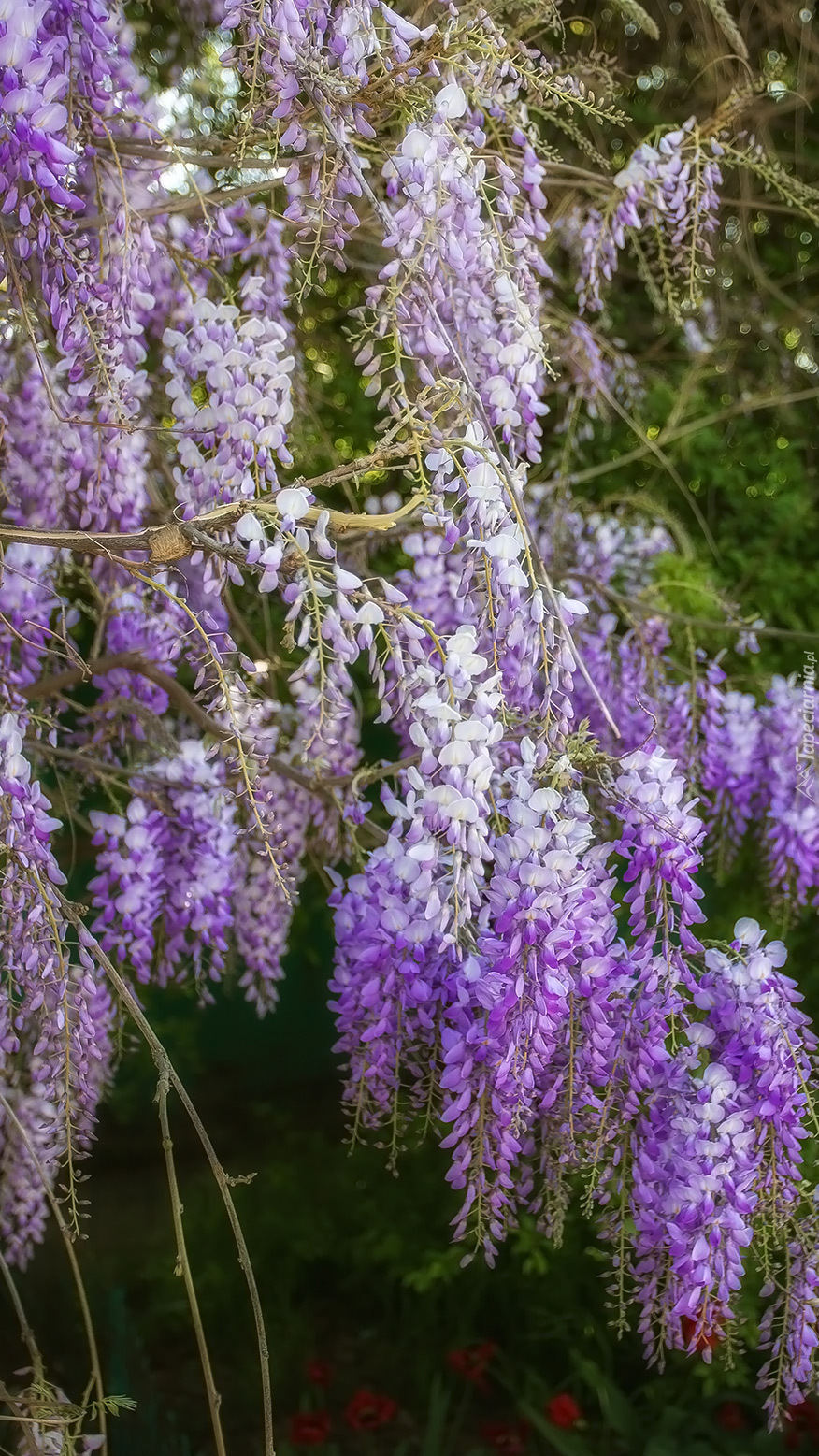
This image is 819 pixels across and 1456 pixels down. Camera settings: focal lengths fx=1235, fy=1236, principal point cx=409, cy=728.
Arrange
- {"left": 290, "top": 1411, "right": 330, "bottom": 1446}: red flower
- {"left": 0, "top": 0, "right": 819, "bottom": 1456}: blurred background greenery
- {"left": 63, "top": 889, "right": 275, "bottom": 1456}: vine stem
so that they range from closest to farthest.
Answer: {"left": 63, "top": 889, "right": 275, "bottom": 1456}: vine stem → {"left": 290, "top": 1411, "right": 330, "bottom": 1446}: red flower → {"left": 0, "top": 0, "right": 819, "bottom": 1456}: blurred background greenery

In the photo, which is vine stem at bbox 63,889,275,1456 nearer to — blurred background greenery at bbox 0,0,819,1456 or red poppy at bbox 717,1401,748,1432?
blurred background greenery at bbox 0,0,819,1456

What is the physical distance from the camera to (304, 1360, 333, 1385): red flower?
2.29 metres

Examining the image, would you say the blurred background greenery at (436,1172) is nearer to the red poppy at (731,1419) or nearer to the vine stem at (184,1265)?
the red poppy at (731,1419)

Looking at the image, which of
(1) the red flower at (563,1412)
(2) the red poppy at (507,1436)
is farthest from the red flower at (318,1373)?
(1) the red flower at (563,1412)

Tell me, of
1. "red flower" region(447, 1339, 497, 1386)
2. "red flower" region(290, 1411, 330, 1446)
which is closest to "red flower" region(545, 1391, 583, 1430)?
"red flower" region(447, 1339, 497, 1386)

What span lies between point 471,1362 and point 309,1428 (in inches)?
14.7

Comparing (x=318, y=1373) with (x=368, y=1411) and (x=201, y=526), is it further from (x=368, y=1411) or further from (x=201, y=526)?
(x=201, y=526)

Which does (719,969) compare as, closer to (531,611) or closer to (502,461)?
(531,611)

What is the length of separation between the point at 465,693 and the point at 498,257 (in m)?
0.59

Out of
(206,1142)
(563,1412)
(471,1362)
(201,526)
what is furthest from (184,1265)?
(471,1362)

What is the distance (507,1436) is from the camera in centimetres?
211

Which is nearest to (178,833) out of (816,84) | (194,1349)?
(194,1349)

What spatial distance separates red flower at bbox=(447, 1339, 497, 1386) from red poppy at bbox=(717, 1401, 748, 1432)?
45 centimetres

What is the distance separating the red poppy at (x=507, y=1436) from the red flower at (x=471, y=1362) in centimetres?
10
